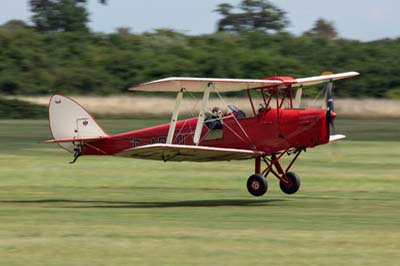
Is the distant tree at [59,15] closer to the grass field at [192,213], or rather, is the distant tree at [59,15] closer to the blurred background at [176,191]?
the blurred background at [176,191]

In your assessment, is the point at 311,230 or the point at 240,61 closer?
the point at 311,230

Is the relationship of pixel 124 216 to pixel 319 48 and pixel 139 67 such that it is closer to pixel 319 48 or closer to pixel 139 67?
pixel 139 67

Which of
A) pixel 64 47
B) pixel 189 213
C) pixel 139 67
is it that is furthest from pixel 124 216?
pixel 64 47

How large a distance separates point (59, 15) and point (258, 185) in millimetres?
70783

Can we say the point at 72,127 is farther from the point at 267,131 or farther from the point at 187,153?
the point at 267,131

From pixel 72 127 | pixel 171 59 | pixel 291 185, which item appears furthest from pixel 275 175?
pixel 171 59

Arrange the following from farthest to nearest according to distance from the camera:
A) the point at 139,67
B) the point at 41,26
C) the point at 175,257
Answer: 1. the point at 41,26
2. the point at 139,67
3. the point at 175,257

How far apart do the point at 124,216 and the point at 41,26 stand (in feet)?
245

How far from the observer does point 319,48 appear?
237 ft

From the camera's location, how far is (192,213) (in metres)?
18.1

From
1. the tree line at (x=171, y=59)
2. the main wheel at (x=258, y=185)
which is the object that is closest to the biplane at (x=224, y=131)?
the main wheel at (x=258, y=185)

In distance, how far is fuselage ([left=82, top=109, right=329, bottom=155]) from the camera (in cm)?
2033

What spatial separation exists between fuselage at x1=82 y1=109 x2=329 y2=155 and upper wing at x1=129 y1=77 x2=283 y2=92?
65cm

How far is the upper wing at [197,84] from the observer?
63.7 feet
